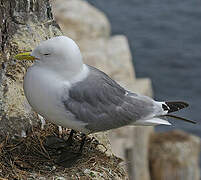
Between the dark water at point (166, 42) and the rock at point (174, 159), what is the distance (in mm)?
3493

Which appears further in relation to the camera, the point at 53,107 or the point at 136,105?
the point at 136,105

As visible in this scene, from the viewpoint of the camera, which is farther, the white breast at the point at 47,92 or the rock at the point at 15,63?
the rock at the point at 15,63

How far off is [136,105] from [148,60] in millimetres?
12968

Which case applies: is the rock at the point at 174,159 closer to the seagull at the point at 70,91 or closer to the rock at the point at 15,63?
the rock at the point at 15,63

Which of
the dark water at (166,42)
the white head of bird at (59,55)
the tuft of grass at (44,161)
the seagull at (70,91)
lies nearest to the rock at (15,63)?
the tuft of grass at (44,161)

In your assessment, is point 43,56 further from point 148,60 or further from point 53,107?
point 148,60

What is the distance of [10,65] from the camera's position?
14.0 feet

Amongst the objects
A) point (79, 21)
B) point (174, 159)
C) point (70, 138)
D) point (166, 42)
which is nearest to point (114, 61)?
point (79, 21)

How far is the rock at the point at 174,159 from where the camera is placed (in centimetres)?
1038

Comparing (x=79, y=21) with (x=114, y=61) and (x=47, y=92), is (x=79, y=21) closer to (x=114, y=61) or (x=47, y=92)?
(x=114, y=61)

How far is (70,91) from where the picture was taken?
361 centimetres

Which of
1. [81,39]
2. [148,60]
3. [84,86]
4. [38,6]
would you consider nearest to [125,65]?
[81,39]

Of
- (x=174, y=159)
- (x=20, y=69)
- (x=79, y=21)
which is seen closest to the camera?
(x=20, y=69)

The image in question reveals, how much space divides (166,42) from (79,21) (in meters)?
5.76
